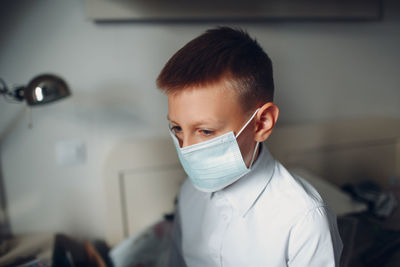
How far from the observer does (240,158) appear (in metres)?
0.60

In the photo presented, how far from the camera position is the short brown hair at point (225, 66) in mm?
515

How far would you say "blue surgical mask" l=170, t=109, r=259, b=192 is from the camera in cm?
59

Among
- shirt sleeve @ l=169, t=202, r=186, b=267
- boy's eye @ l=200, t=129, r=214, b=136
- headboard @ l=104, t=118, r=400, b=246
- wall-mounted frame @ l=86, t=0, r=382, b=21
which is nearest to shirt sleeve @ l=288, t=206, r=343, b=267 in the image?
boy's eye @ l=200, t=129, r=214, b=136

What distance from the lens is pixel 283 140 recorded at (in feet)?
4.17

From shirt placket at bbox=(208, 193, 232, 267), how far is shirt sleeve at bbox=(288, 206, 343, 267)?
0.55 ft

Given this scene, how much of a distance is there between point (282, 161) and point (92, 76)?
88 centimetres

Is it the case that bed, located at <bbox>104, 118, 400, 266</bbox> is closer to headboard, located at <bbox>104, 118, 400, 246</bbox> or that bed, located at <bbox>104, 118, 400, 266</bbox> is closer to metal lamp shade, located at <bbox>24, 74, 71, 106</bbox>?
headboard, located at <bbox>104, 118, 400, 246</bbox>

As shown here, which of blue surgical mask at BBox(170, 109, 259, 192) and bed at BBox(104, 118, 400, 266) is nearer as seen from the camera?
blue surgical mask at BBox(170, 109, 259, 192)

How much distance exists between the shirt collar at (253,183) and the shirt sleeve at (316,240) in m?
0.11

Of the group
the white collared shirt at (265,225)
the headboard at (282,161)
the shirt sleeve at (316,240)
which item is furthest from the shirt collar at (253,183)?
the headboard at (282,161)

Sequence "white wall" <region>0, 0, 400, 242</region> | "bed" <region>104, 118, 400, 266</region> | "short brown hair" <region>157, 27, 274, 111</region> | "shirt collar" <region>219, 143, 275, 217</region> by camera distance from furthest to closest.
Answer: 1. "bed" <region>104, 118, 400, 266</region>
2. "white wall" <region>0, 0, 400, 242</region>
3. "shirt collar" <region>219, 143, 275, 217</region>
4. "short brown hair" <region>157, 27, 274, 111</region>

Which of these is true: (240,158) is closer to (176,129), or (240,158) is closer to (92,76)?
(176,129)

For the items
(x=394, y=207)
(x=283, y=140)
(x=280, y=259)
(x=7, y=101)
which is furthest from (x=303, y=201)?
(x=7, y=101)

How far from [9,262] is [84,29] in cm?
85
